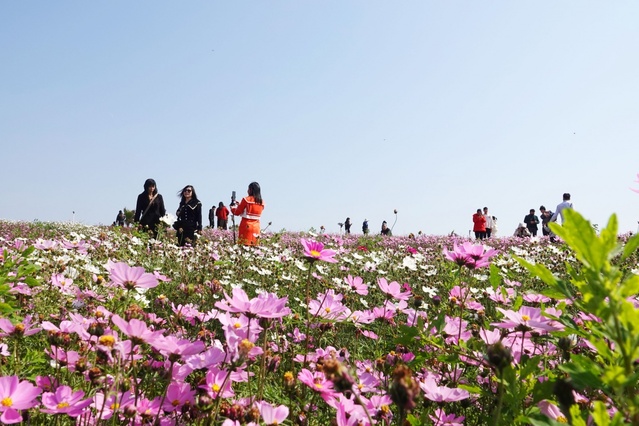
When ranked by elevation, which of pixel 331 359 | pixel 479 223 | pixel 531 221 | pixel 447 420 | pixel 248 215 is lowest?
pixel 447 420

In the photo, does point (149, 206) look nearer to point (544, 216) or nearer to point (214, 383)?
point (214, 383)

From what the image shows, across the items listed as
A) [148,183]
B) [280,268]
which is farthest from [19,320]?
[148,183]

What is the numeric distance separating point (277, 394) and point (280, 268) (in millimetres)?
2484

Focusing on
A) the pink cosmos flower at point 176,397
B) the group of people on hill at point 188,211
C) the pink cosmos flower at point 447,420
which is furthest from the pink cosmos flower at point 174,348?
the group of people on hill at point 188,211

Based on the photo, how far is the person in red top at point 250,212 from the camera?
8.46 m

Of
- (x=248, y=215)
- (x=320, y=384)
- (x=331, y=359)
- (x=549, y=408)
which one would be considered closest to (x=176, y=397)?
(x=320, y=384)

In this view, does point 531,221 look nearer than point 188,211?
No

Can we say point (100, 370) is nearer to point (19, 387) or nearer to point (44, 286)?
point (19, 387)

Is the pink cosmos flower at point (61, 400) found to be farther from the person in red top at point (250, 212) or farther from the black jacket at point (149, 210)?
the black jacket at point (149, 210)

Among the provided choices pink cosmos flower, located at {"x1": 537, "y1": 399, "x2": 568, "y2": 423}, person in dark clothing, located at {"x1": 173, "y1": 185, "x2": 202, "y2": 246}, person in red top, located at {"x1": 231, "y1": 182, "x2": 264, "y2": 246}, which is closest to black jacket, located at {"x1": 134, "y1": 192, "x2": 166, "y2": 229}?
person in dark clothing, located at {"x1": 173, "y1": 185, "x2": 202, "y2": 246}

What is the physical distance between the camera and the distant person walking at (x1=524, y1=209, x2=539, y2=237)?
17359 mm

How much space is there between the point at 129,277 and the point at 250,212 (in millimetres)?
7002

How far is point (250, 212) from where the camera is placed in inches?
334

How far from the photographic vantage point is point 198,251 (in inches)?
212
